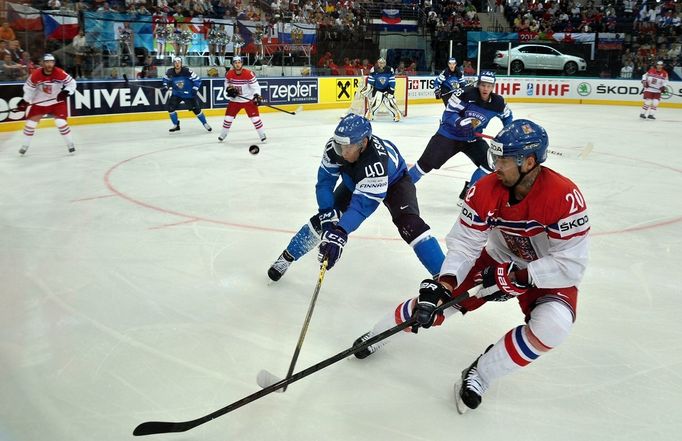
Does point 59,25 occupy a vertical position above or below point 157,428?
above

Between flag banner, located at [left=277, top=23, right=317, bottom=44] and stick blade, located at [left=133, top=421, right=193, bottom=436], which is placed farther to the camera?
flag banner, located at [left=277, top=23, right=317, bottom=44]

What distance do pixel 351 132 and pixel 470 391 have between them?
1358mm

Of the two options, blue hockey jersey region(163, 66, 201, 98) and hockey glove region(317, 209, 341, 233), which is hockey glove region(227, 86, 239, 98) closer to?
blue hockey jersey region(163, 66, 201, 98)

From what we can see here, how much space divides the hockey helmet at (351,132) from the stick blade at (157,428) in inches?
60.5

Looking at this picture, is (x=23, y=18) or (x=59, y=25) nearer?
(x=23, y=18)

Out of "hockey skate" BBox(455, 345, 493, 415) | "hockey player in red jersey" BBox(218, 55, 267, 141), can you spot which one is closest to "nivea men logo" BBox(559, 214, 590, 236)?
"hockey skate" BBox(455, 345, 493, 415)

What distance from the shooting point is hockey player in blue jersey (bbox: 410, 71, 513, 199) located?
580cm

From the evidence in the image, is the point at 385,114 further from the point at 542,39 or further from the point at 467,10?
the point at 467,10

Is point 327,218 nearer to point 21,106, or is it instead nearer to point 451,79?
point 21,106

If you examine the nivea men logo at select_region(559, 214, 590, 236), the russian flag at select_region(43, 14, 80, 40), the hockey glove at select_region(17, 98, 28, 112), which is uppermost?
the russian flag at select_region(43, 14, 80, 40)

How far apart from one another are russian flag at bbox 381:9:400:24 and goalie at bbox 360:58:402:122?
25.9ft

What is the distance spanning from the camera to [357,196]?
330 cm

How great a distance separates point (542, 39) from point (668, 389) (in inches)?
775

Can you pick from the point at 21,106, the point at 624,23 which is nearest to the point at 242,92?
the point at 21,106
